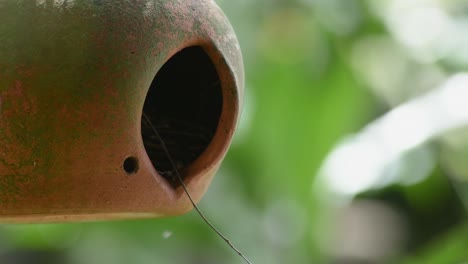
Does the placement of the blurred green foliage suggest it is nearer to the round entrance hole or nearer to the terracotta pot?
the round entrance hole

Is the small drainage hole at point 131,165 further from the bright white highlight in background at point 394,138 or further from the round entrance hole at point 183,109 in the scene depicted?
the bright white highlight in background at point 394,138

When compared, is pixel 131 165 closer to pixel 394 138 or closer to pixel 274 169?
pixel 274 169

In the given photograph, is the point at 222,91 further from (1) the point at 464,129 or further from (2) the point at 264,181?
(1) the point at 464,129

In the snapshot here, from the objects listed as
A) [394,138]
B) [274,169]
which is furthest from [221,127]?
[394,138]

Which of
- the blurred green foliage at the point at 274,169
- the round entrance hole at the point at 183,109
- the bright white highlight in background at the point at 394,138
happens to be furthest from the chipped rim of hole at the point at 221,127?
the bright white highlight in background at the point at 394,138

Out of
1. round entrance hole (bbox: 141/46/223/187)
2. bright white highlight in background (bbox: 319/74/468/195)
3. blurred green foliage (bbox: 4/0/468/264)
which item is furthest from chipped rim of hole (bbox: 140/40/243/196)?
bright white highlight in background (bbox: 319/74/468/195)

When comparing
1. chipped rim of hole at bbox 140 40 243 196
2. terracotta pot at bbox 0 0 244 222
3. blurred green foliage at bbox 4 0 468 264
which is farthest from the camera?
blurred green foliage at bbox 4 0 468 264

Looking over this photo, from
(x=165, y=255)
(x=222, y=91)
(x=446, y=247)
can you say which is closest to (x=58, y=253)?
(x=165, y=255)
